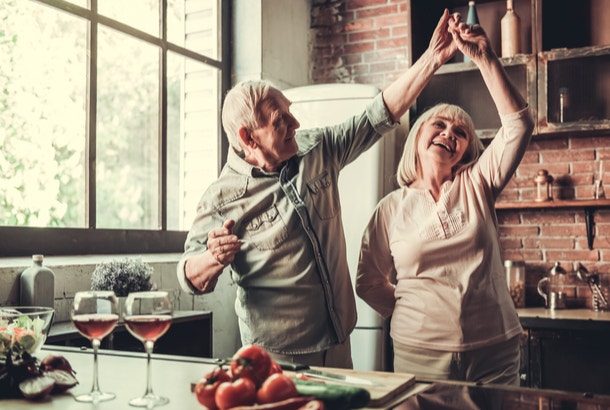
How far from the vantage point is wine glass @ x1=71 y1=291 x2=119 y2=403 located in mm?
1216

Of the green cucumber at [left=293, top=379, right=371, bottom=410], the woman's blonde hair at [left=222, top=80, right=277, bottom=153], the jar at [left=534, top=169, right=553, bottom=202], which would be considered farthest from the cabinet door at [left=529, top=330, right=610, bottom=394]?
the green cucumber at [left=293, top=379, right=371, bottom=410]

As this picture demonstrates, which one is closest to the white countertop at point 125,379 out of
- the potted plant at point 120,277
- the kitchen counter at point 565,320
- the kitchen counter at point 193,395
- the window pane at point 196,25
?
→ the kitchen counter at point 193,395

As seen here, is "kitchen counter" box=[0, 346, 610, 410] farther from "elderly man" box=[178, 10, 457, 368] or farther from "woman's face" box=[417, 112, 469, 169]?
"woman's face" box=[417, 112, 469, 169]

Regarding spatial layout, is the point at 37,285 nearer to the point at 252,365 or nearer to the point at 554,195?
the point at 252,365

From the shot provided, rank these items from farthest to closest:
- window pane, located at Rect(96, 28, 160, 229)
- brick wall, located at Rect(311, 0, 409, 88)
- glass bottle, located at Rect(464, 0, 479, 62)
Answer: brick wall, located at Rect(311, 0, 409, 88) → glass bottle, located at Rect(464, 0, 479, 62) → window pane, located at Rect(96, 28, 160, 229)

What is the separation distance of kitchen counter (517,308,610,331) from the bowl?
2.20 metres

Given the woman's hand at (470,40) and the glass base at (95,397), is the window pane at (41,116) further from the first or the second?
the woman's hand at (470,40)

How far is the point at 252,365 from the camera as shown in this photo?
1.10 meters

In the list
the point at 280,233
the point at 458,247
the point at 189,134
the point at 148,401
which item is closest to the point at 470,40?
the point at 458,247

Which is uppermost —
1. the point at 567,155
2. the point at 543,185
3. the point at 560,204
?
the point at 567,155

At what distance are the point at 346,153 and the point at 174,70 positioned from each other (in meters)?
1.73

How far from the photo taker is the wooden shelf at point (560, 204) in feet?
10.8

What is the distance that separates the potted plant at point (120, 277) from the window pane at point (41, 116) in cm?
39

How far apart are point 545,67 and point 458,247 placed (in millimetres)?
1760
